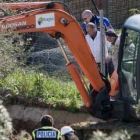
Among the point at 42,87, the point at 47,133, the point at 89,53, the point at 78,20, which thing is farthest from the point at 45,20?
the point at 78,20

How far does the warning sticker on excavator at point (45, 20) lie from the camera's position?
12.0 meters

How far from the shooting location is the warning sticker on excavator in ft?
39.5

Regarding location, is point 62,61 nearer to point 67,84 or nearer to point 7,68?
point 67,84

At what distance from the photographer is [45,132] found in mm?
9539

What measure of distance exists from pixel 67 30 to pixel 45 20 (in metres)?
0.44

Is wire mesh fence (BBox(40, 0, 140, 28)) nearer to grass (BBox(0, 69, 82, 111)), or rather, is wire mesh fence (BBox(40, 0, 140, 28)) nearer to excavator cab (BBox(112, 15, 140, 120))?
grass (BBox(0, 69, 82, 111))

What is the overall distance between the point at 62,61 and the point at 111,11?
5.33 meters

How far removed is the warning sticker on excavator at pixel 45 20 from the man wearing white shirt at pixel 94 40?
1.26 metres

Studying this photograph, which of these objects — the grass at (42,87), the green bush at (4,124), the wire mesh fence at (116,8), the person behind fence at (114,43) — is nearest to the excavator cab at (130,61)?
the person behind fence at (114,43)

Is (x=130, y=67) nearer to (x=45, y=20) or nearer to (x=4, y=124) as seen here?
(x=45, y=20)

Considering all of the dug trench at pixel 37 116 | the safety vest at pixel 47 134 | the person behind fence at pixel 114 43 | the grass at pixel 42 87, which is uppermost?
the person behind fence at pixel 114 43

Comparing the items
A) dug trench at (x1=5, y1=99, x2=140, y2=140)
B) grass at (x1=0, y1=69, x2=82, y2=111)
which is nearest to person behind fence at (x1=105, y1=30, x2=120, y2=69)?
dug trench at (x1=5, y1=99, x2=140, y2=140)

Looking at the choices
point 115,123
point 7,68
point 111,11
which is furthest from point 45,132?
point 111,11

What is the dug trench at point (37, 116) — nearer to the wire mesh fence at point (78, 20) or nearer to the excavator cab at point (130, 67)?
the excavator cab at point (130, 67)
